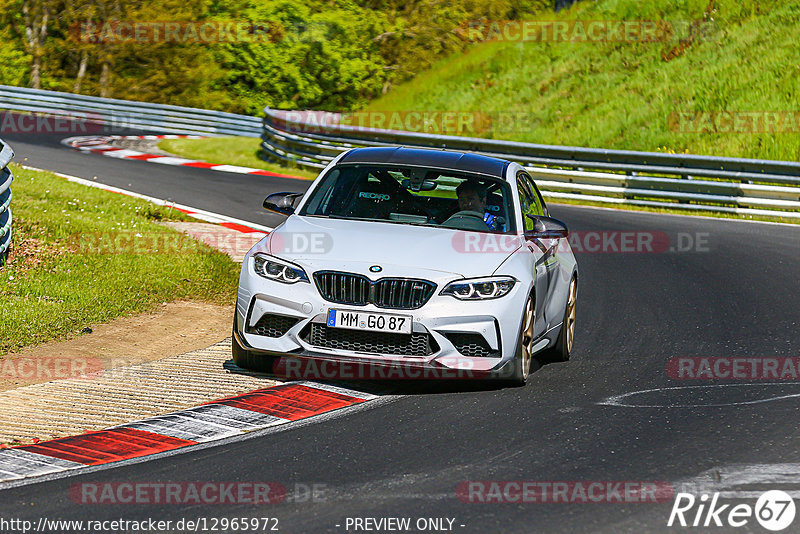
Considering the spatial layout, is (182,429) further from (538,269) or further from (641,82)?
(641,82)

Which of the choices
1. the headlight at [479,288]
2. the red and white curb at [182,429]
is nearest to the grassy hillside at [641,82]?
the headlight at [479,288]

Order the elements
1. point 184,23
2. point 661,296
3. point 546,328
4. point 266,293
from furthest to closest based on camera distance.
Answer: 1. point 184,23
2. point 661,296
3. point 546,328
4. point 266,293

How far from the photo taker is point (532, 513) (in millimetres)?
5246

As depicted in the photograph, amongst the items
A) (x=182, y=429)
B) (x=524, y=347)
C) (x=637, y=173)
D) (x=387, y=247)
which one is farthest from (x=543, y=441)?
(x=637, y=173)

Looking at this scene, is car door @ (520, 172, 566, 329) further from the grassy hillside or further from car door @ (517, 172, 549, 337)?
the grassy hillside

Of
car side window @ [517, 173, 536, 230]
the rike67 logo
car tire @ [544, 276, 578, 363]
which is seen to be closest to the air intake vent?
car side window @ [517, 173, 536, 230]

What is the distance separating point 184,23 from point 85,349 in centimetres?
4501

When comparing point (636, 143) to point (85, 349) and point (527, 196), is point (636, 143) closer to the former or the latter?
point (527, 196)

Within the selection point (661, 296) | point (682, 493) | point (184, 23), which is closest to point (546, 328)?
point (682, 493)

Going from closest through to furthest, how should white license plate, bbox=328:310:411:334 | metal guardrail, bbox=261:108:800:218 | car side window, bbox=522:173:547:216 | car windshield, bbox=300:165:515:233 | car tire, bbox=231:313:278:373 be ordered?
white license plate, bbox=328:310:411:334 → car tire, bbox=231:313:278:373 → car windshield, bbox=300:165:515:233 → car side window, bbox=522:173:547:216 → metal guardrail, bbox=261:108:800:218

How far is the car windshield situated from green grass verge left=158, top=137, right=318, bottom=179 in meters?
15.1

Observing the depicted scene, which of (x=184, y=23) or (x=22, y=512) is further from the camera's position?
(x=184, y=23)

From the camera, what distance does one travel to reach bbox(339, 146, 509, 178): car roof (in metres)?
9.17

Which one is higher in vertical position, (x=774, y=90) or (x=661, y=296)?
(x=774, y=90)
